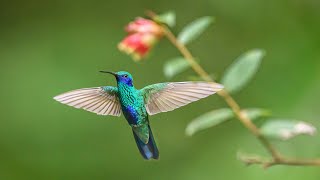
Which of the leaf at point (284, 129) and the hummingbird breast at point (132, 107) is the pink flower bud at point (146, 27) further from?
the hummingbird breast at point (132, 107)

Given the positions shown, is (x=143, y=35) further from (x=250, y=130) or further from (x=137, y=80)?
(x=137, y=80)

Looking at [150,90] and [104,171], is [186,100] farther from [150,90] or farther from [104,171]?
→ [104,171]

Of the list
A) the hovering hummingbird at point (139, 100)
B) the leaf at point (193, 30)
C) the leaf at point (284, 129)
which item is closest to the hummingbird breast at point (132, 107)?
the hovering hummingbird at point (139, 100)

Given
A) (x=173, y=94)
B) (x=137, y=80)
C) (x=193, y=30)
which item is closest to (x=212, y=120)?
(x=193, y=30)

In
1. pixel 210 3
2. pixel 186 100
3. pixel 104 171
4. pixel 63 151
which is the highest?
pixel 210 3

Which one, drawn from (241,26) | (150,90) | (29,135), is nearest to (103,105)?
(150,90)

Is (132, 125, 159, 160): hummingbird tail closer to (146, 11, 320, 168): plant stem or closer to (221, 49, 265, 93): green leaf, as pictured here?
(146, 11, 320, 168): plant stem
